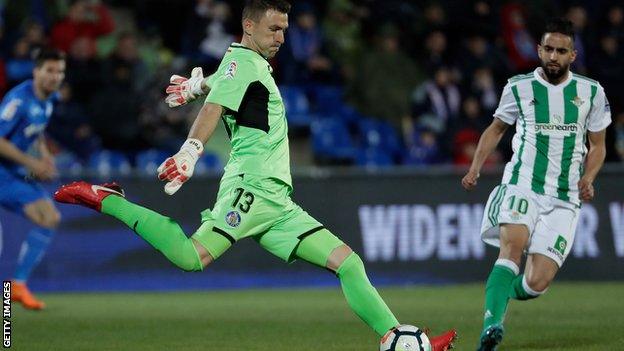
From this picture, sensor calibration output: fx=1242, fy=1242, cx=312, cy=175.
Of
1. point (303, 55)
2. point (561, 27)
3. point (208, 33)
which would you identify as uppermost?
point (561, 27)

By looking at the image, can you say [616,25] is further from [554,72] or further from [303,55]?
[554,72]

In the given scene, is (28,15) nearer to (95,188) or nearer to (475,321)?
(475,321)

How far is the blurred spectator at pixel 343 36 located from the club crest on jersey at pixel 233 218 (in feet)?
37.3

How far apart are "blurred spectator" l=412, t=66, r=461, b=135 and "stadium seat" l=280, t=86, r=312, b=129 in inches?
59.6

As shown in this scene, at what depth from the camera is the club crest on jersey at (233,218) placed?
7.18 m

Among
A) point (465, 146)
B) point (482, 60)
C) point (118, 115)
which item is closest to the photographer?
point (118, 115)

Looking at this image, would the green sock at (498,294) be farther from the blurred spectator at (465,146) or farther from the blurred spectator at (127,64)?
the blurred spectator at (127,64)

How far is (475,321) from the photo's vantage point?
10.2 metres

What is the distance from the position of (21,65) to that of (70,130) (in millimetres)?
1016

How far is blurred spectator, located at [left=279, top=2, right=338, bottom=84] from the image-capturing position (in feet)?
57.3

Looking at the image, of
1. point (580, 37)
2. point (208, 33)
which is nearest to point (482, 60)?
point (580, 37)

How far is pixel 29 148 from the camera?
11.8 meters

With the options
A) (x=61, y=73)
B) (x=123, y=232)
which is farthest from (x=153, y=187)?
(x=61, y=73)

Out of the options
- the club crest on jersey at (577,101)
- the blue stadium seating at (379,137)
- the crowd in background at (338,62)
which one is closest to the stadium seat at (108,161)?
the crowd in background at (338,62)
